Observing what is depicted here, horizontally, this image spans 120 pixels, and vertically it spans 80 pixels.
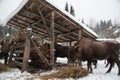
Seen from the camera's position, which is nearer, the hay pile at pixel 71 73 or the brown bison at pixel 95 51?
the hay pile at pixel 71 73

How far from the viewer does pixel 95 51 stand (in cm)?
544

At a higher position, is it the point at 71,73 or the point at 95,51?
the point at 95,51

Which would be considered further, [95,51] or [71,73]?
Result: [95,51]

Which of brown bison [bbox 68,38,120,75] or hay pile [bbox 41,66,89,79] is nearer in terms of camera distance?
hay pile [bbox 41,66,89,79]

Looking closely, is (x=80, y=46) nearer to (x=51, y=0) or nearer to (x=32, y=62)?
(x=51, y=0)

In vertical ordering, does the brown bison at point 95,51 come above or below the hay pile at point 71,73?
above

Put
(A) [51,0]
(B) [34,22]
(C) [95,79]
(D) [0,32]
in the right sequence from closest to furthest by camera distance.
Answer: (D) [0,32]
(C) [95,79]
(A) [51,0]
(B) [34,22]

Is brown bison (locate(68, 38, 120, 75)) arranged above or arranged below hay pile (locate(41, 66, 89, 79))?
above

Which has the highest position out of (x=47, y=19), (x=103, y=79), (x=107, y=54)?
(x=47, y=19)

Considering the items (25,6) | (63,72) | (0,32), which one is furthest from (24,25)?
(0,32)

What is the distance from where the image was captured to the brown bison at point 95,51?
17.3 ft

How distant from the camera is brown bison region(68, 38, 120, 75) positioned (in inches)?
207

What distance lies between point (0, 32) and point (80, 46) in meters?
2.45

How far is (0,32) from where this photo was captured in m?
3.31
